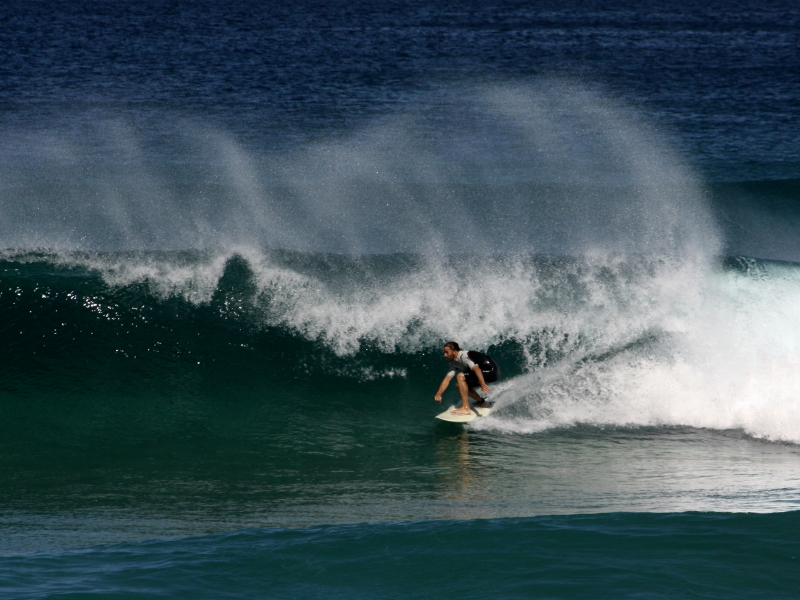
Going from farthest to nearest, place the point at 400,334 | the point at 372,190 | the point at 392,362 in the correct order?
the point at 372,190 → the point at 400,334 → the point at 392,362

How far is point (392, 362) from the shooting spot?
11641mm

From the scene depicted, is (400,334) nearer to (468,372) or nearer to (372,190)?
(468,372)

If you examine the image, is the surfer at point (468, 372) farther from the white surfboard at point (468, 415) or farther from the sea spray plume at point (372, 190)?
the sea spray plume at point (372, 190)

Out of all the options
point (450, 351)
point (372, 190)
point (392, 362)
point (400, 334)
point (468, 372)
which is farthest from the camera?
point (372, 190)

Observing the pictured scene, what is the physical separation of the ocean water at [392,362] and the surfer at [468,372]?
0.36 meters

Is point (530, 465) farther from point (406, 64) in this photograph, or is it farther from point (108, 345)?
point (406, 64)

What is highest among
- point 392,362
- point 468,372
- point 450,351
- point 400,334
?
point 400,334

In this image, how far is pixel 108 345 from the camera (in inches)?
456

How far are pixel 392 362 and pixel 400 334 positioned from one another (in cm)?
53

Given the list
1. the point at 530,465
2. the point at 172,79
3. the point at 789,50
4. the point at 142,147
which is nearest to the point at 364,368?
the point at 530,465

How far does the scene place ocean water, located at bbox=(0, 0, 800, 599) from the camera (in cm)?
630

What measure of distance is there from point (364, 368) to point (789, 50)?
44.5m

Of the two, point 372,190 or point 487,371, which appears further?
point 372,190

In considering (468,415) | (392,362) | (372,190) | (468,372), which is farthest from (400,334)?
(372,190)
